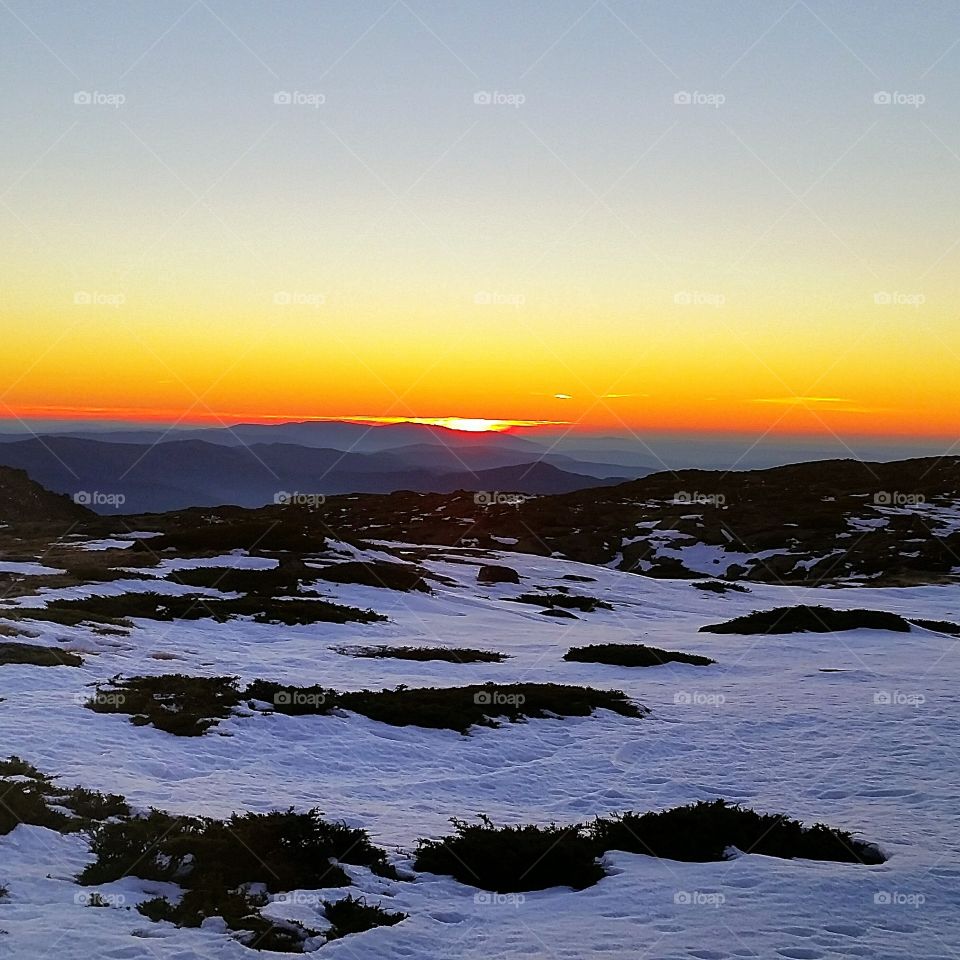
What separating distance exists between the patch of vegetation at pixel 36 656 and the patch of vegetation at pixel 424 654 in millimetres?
7959

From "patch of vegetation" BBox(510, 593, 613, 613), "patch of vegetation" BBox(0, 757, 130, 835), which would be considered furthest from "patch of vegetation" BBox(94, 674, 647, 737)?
"patch of vegetation" BBox(510, 593, 613, 613)

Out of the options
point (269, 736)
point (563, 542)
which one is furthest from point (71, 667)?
point (563, 542)

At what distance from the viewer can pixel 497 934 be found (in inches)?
340

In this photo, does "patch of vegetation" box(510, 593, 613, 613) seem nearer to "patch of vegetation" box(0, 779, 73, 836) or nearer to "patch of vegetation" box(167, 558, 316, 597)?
"patch of vegetation" box(167, 558, 316, 597)

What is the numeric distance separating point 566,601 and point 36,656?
92.1 ft

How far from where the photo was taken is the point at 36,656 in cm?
1752

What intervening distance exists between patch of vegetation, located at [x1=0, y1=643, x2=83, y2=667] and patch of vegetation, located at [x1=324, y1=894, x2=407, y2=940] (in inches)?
427

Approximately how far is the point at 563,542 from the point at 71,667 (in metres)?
65.1

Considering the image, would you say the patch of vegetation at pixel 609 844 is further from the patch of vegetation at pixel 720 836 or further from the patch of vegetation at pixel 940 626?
the patch of vegetation at pixel 940 626

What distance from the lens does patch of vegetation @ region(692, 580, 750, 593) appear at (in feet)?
168

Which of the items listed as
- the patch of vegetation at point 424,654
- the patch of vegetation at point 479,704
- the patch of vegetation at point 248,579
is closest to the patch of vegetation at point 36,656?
the patch of vegetation at point 479,704

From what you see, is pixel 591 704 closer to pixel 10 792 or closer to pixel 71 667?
pixel 71 667

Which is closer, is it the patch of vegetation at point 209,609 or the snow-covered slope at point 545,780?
the snow-covered slope at point 545,780

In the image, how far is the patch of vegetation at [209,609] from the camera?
26.0m
